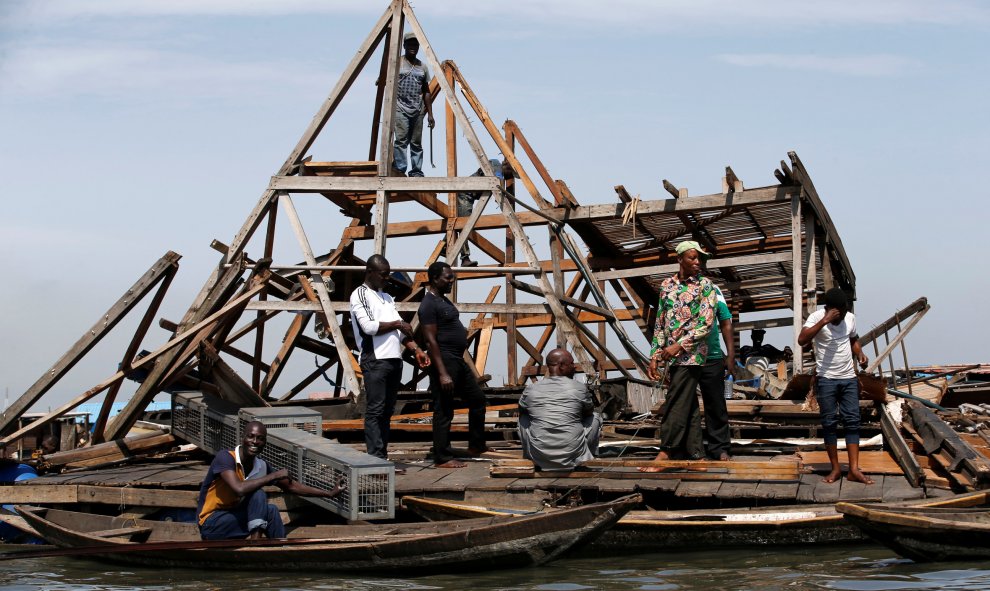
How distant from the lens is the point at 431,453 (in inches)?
404

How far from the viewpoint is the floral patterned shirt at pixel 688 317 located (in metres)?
8.84

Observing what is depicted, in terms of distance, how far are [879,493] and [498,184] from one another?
586 cm

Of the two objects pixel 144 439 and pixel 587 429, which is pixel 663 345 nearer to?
pixel 587 429

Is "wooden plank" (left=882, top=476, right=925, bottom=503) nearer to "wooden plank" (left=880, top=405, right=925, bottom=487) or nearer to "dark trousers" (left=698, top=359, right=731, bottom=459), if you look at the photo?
"wooden plank" (left=880, top=405, right=925, bottom=487)

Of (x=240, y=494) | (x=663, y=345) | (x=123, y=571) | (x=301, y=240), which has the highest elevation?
(x=301, y=240)

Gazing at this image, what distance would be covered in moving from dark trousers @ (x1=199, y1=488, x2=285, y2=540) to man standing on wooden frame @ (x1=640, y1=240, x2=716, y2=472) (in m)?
3.14

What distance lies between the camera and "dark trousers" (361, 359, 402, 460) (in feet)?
30.0

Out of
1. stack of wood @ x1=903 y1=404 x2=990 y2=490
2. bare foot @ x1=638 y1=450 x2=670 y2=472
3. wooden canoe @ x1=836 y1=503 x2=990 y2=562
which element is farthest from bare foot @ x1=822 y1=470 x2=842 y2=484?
bare foot @ x1=638 y1=450 x2=670 y2=472

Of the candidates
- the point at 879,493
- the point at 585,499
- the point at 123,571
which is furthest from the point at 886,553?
the point at 123,571

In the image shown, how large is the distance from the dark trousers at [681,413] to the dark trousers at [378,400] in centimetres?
232

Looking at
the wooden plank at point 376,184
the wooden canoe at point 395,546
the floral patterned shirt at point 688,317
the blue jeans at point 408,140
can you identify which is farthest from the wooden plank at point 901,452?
the blue jeans at point 408,140

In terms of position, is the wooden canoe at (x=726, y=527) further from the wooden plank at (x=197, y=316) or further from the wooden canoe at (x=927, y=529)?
the wooden plank at (x=197, y=316)

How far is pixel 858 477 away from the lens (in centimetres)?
809

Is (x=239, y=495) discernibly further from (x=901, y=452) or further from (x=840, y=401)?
(x=901, y=452)
